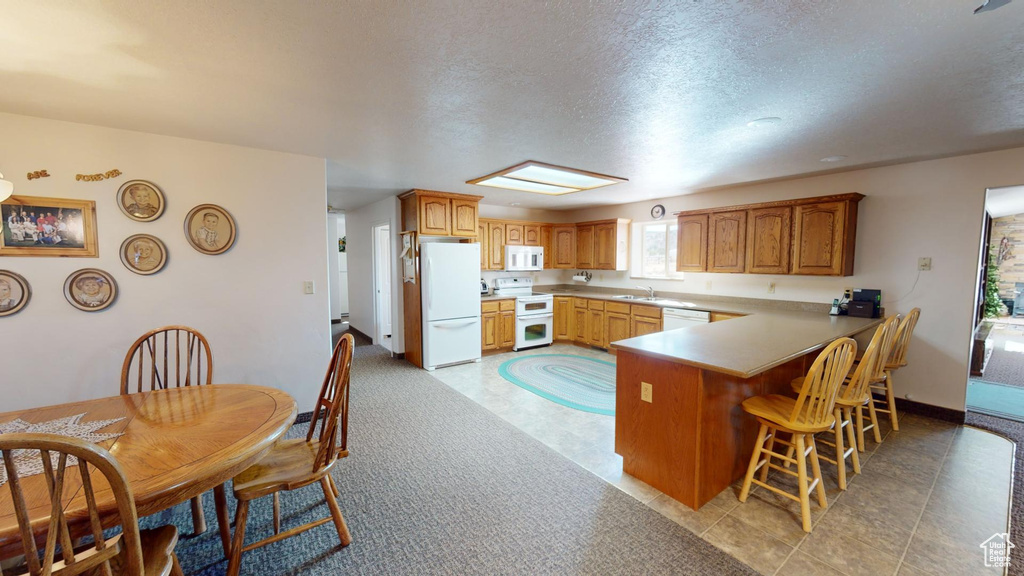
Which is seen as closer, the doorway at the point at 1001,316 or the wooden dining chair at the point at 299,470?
the wooden dining chair at the point at 299,470

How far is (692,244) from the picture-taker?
4793 mm

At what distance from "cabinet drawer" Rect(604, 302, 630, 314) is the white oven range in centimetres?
91

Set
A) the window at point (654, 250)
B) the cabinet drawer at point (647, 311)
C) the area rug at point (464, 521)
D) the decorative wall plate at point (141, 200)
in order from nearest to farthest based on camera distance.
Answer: the area rug at point (464, 521) → the decorative wall plate at point (141, 200) → the cabinet drawer at point (647, 311) → the window at point (654, 250)

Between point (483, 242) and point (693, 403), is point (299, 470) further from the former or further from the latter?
point (483, 242)

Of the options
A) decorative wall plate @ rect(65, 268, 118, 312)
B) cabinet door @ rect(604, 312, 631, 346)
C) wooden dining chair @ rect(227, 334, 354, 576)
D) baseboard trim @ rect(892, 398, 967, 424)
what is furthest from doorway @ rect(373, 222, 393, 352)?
baseboard trim @ rect(892, 398, 967, 424)

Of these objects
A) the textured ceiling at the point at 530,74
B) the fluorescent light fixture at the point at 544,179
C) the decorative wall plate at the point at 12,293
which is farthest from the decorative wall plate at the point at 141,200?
the fluorescent light fixture at the point at 544,179

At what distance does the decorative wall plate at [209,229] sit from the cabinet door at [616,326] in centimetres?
449

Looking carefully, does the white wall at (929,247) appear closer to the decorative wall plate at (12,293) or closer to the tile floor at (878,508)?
the tile floor at (878,508)

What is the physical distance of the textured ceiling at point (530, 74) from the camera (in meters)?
1.37

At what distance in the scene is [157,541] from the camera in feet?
4.25

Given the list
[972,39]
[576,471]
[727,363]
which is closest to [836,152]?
[972,39]

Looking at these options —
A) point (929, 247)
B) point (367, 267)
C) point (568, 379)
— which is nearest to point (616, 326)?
point (568, 379)

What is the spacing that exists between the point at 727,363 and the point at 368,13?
2.23 m

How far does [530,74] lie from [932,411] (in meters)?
4.54
